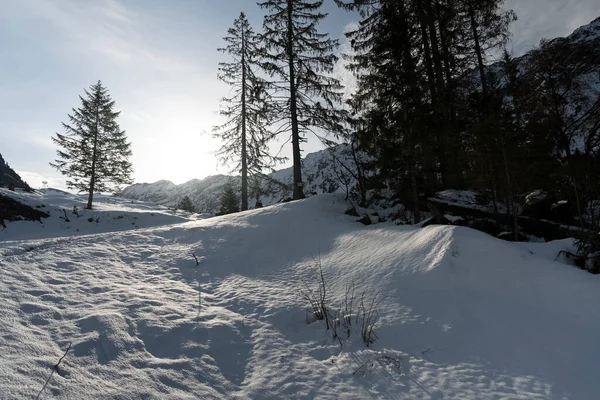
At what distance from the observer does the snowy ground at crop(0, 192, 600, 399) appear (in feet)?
7.73

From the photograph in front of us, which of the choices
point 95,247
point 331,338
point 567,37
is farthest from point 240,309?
point 567,37

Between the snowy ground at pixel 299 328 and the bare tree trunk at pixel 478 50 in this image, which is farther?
the bare tree trunk at pixel 478 50

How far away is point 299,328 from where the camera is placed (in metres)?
3.56

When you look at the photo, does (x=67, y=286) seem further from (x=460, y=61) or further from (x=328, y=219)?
(x=460, y=61)

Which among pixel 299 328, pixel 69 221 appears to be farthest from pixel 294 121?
pixel 69 221

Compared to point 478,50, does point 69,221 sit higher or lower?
lower

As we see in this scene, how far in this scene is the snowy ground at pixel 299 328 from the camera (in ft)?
7.73

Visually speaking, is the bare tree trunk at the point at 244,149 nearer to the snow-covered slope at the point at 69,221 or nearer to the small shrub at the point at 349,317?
the snow-covered slope at the point at 69,221

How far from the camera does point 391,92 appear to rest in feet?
32.9

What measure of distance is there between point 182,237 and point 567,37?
13984 mm

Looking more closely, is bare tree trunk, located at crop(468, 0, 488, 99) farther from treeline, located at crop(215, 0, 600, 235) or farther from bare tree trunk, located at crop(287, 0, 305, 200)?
bare tree trunk, located at crop(287, 0, 305, 200)

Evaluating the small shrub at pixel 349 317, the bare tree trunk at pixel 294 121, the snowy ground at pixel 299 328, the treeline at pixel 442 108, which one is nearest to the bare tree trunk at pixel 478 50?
the treeline at pixel 442 108

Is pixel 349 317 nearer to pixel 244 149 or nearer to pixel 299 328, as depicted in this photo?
pixel 299 328

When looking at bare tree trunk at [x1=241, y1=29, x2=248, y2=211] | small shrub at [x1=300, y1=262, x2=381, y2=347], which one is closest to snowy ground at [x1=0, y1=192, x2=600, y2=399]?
small shrub at [x1=300, y1=262, x2=381, y2=347]
